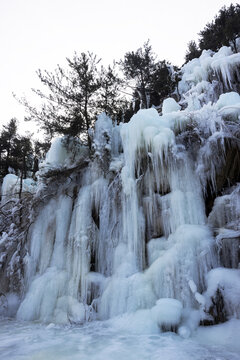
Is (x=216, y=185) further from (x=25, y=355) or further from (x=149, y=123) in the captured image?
(x=25, y=355)

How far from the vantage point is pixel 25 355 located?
2.97 m

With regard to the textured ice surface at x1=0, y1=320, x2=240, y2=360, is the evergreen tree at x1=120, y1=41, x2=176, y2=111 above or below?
above

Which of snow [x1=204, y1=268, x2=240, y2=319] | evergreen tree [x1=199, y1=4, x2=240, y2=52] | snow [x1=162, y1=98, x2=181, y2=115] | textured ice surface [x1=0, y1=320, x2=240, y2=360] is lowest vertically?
textured ice surface [x1=0, y1=320, x2=240, y2=360]

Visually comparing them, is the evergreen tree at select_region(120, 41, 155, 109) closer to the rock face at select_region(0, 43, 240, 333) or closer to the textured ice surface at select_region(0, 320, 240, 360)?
the rock face at select_region(0, 43, 240, 333)

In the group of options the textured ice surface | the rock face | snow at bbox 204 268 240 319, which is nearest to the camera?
the textured ice surface

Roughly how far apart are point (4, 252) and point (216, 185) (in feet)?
20.3

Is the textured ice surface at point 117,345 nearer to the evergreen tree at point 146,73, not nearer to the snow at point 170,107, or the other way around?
the snow at point 170,107

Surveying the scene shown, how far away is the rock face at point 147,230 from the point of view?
4.17 meters

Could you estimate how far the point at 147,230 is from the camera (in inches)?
216

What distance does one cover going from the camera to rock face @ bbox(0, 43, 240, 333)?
164 inches

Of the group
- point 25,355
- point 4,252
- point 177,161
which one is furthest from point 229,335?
point 4,252

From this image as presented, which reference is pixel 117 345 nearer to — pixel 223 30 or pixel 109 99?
pixel 109 99

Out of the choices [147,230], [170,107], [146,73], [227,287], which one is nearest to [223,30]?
[146,73]

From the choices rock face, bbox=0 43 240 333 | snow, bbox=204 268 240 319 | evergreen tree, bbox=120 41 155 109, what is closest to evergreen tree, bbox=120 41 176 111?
evergreen tree, bbox=120 41 155 109
